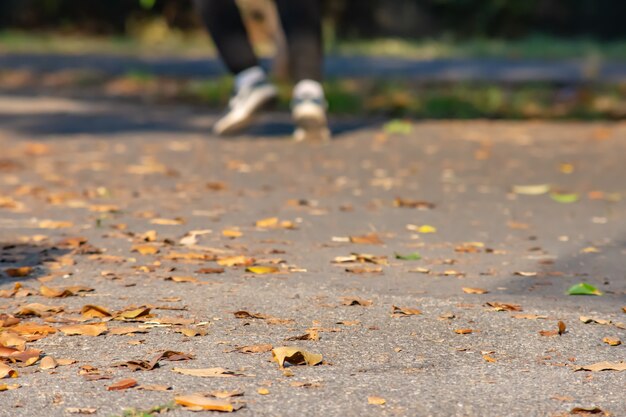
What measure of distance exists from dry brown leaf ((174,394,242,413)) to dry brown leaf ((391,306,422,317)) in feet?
3.25

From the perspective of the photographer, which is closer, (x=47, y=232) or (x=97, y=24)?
(x=47, y=232)

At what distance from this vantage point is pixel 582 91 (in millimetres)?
10609

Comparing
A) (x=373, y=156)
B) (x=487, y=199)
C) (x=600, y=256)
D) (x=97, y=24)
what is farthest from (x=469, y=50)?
(x=600, y=256)

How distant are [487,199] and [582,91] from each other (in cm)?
476

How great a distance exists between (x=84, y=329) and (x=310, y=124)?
4.66m

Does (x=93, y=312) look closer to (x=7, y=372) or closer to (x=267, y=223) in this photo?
(x=7, y=372)

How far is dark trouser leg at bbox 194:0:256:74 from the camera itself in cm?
772

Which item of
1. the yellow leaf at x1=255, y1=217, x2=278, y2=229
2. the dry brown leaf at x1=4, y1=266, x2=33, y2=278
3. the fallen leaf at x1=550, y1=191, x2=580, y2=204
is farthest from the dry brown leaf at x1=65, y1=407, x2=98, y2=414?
the fallen leaf at x1=550, y1=191, x2=580, y2=204

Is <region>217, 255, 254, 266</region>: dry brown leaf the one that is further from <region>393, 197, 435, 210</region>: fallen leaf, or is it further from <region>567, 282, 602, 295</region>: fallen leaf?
<region>393, 197, 435, 210</region>: fallen leaf

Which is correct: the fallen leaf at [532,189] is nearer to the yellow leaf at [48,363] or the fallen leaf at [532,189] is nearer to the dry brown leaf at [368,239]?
the dry brown leaf at [368,239]

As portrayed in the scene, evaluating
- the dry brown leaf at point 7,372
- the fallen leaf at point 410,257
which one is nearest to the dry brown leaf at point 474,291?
the fallen leaf at point 410,257

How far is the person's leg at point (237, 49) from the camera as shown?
7727 millimetres

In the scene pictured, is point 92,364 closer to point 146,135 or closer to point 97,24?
point 146,135

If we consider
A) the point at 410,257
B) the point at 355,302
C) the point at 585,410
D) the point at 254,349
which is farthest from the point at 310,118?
the point at 585,410
